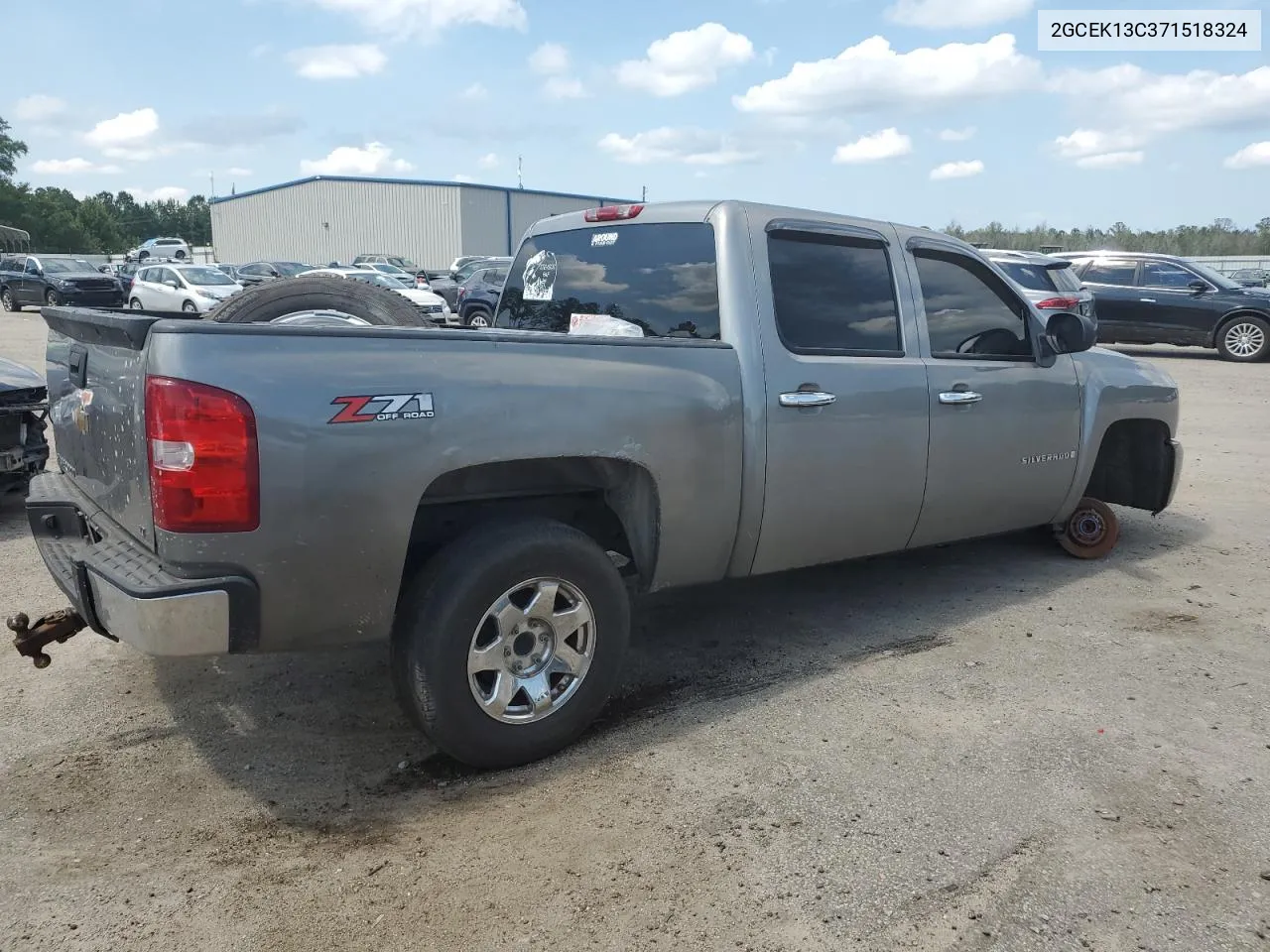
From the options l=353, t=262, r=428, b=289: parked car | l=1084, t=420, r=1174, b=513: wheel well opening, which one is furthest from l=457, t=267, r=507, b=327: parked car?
l=1084, t=420, r=1174, b=513: wheel well opening

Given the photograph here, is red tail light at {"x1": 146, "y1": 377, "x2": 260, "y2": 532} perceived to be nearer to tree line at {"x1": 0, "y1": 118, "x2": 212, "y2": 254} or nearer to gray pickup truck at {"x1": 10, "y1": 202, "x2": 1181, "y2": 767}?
gray pickup truck at {"x1": 10, "y1": 202, "x2": 1181, "y2": 767}

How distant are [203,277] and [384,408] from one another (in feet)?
81.8

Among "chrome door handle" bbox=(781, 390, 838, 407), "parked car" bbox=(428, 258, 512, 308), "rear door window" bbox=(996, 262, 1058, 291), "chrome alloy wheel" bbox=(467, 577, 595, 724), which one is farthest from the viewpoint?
"parked car" bbox=(428, 258, 512, 308)

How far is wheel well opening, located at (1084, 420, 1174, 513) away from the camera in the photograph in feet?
19.0

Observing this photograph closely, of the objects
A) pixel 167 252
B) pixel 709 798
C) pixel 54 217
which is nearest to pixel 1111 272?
pixel 709 798

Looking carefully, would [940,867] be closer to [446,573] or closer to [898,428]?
[446,573]

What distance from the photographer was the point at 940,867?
2729 millimetres

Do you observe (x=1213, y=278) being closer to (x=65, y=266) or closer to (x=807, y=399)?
(x=807, y=399)

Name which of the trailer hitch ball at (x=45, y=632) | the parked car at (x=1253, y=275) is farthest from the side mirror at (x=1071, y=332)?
the parked car at (x=1253, y=275)

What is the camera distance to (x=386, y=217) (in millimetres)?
54094

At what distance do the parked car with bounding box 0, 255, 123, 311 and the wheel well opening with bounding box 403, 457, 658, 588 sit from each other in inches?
1141

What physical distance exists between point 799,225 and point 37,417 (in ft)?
16.5

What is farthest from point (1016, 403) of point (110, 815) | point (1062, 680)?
point (110, 815)

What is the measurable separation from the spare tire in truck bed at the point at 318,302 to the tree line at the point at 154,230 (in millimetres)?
18795
